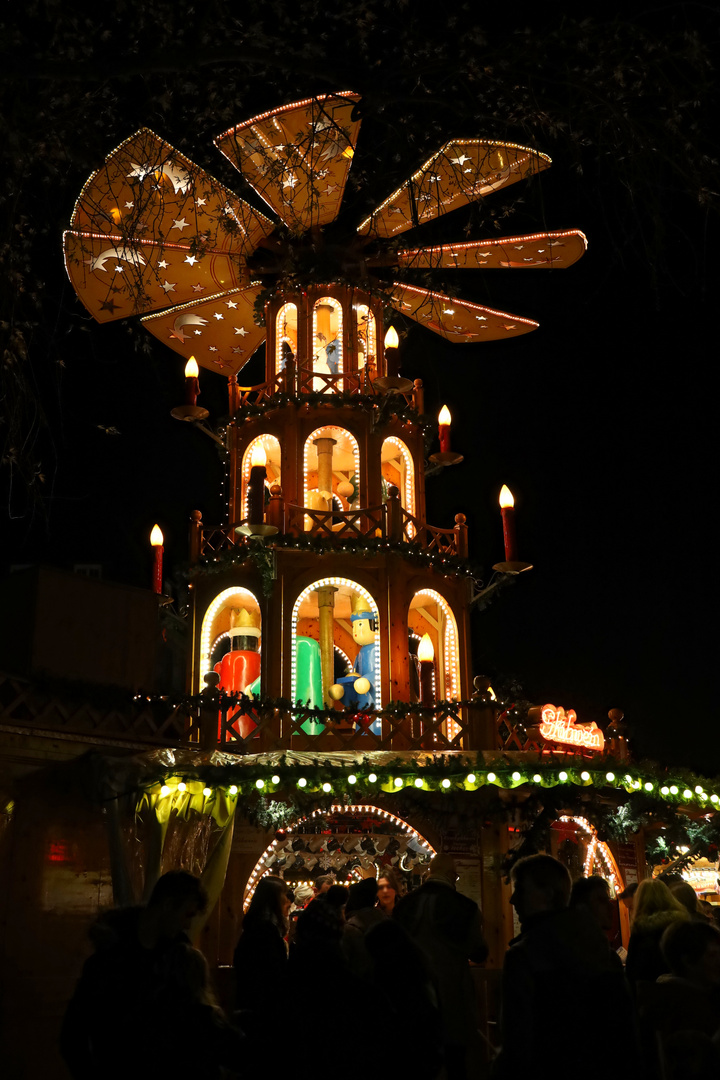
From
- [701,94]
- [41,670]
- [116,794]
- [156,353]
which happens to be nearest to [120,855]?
[116,794]

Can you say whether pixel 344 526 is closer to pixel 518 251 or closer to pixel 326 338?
pixel 326 338

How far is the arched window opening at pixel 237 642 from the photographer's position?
58.2ft

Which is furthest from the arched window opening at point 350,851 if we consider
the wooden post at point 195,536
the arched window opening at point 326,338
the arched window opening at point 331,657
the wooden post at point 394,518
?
the arched window opening at point 326,338

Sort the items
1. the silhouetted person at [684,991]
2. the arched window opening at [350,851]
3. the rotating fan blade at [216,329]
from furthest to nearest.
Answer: the rotating fan blade at [216,329], the arched window opening at [350,851], the silhouetted person at [684,991]

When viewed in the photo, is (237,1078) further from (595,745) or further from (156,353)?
(156,353)

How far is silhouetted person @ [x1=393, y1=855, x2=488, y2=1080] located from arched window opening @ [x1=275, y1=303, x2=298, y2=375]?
14620 mm

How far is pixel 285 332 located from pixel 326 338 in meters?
1.13

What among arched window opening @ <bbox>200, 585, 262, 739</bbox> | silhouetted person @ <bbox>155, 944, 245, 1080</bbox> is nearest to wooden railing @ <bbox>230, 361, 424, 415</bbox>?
arched window opening @ <bbox>200, 585, 262, 739</bbox>

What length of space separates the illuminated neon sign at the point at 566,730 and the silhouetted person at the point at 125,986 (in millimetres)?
11634

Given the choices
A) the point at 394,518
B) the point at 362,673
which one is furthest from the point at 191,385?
the point at 362,673

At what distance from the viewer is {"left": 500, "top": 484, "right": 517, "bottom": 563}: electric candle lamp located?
1692cm

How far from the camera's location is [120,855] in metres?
12.7

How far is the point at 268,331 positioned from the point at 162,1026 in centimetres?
1768

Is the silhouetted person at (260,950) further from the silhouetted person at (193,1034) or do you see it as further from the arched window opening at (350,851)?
the arched window opening at (350,851)
